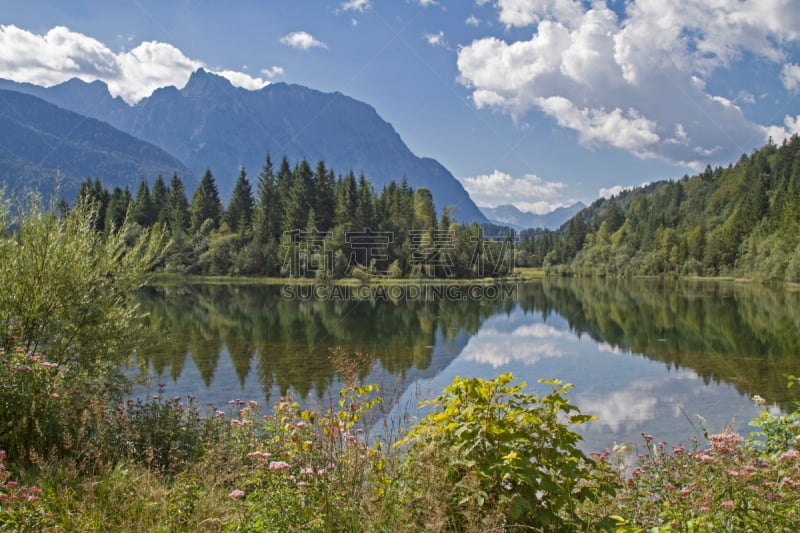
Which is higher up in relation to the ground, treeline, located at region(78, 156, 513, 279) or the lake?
treeline, located at region(78, 156, 513, 279)

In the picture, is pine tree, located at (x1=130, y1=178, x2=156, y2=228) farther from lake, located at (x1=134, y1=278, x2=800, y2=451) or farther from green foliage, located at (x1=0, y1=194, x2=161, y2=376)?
green foliage, located at (x1=0, y1=194, x2=161, y2=376)

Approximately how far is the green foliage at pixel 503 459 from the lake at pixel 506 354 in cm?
84

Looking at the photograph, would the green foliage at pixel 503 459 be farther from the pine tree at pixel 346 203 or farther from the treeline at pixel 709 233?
the treeline at pixel 709 233

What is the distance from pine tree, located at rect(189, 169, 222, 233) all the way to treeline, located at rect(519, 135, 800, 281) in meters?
89.2

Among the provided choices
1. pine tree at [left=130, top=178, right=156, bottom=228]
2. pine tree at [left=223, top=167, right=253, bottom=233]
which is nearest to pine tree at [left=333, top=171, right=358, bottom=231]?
pine tree at [left=223, top=167, right=253, bottom=233]

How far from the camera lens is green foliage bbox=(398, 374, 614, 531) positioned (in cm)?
374

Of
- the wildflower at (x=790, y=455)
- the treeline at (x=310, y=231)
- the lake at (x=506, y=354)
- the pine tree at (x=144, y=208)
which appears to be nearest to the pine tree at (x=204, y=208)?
the treeline at (x=310, y=231)

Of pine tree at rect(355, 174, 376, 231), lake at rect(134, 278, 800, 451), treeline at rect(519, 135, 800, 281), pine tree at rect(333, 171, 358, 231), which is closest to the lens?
lake at rect(134, 278, 800, 451)

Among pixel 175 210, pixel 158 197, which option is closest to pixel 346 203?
pixel 175 210

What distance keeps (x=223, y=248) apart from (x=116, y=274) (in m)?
76.3

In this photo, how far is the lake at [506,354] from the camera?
45.7ft

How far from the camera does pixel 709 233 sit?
358ft

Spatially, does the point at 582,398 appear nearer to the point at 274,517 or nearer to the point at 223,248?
the point at 274,517

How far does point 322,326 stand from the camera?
31.2 meters
